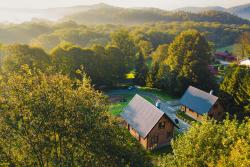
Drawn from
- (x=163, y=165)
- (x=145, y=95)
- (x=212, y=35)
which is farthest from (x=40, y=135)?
(x=212, y=35)

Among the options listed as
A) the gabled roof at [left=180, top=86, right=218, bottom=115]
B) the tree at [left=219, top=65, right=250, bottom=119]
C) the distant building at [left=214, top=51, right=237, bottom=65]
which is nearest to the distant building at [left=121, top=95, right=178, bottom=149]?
the gabled roof at [left=180, top=86, right=218, bottom=115]

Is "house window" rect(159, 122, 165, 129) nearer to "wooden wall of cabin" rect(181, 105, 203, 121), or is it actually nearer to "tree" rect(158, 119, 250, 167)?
"wooden wall of cabin" rect(181, 105, 203, 121)

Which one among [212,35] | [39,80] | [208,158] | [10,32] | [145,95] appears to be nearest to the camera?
[39,80]

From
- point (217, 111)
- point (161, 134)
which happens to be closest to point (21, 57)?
point (161, 134)

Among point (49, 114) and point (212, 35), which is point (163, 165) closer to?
point (49, 114)

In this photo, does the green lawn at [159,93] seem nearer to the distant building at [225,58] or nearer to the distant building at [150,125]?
the distant building at [150,125]

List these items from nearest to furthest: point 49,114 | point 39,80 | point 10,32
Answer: point 49,114 < point 39,80 < point 10,32
